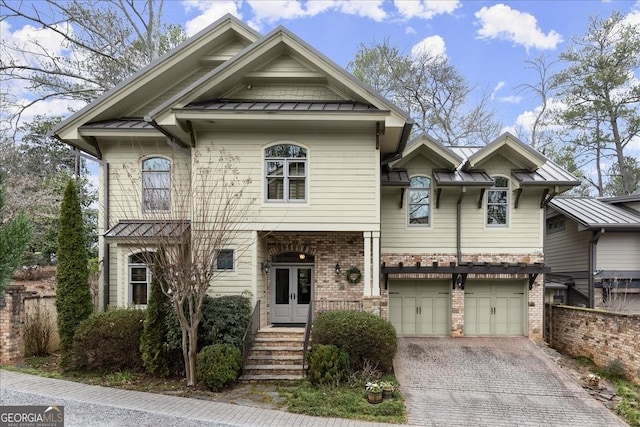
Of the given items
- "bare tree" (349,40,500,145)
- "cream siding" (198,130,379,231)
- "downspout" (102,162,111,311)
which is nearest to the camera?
"cream siding" (198,130,379,231)

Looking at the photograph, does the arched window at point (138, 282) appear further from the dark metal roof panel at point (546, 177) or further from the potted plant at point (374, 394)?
the dark metal roof panel at point (546, 177)

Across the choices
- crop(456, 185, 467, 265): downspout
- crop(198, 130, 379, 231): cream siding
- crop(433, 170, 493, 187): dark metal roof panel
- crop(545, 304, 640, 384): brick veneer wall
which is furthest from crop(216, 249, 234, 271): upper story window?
crop(545, 304, 640, 384): brick veneer wall

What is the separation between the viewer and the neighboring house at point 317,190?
408 inches

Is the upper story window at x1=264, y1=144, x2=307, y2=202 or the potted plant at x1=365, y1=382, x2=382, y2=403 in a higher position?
the upper story window at x1=264, y1=144, x2=307, y2=202

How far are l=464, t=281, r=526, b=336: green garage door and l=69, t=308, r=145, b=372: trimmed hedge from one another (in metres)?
9.86

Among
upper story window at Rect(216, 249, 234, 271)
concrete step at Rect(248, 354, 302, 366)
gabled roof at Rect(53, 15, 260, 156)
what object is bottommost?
concrete step at Rect(248, 354, 302, 366)

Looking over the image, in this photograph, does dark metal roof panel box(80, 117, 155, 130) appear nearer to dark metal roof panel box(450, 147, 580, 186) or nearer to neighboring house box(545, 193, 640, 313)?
dark metal roof panel box(450, 147, 580, 186)

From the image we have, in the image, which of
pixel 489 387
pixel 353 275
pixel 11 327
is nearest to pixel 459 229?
pixel 353 275

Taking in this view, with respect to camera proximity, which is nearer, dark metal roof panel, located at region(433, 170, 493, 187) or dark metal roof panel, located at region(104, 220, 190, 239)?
dark metal roof panel, located at region(104, 220, 190, 239)

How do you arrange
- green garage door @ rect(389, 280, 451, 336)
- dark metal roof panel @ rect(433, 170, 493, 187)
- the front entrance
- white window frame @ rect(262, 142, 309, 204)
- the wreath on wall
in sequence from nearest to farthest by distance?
white window frame @ rect(262, 142, 309, 204), the wreath on wall, dark metal roof panel @ rect(433, 170, 493, 187), the front entrance, green garage door @ rect(389, 280, 451, 336)

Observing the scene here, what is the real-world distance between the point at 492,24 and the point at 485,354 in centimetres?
2021

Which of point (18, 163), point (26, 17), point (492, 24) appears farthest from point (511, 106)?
point (18, 163)

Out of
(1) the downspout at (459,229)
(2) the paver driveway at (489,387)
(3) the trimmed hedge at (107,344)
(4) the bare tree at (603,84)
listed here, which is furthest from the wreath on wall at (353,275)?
(4) the bare tree at (603,84)

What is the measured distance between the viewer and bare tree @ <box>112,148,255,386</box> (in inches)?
337
